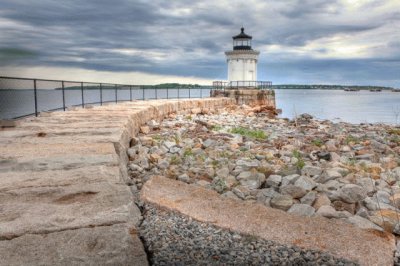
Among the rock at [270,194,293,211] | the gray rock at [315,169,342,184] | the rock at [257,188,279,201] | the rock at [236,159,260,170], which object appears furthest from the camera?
the rock at [236,159,260,170]

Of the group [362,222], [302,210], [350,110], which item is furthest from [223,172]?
[350,110]

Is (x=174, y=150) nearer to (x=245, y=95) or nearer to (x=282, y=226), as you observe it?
(x=282, y=226)

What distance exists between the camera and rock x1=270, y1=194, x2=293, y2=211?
3.90 m

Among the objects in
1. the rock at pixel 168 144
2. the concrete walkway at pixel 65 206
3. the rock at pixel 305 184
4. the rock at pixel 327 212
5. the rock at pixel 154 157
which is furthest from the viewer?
the rock at pixel 168 144

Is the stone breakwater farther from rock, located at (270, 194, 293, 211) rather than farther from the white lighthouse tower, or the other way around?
the white lighthouse tower

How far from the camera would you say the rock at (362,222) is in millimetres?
3320

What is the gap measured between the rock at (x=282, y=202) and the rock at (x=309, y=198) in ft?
0.47

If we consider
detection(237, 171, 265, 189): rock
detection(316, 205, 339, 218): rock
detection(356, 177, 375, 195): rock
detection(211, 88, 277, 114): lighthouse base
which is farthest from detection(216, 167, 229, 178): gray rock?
detection(211, 88, 277, 114): lighthouse base

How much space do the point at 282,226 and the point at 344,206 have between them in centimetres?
139

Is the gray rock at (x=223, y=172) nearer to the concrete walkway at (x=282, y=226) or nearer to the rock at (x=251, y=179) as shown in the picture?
the rock at (x=251, y=179)

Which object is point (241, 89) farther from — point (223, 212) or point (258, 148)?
point (223, 212)

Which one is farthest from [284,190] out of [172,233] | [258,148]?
[258,148]

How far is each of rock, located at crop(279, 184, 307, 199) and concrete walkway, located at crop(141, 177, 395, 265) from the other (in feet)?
3.22

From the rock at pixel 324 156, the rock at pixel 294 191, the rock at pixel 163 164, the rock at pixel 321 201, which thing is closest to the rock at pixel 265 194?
the rock at pixel 294 191
